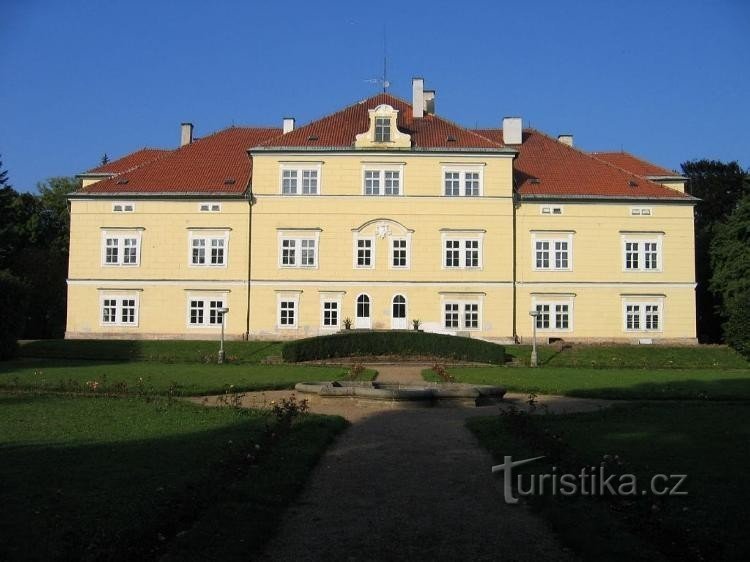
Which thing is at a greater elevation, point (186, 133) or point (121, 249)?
point (186, 133)

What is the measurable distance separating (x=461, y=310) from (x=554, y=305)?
4.87 meters

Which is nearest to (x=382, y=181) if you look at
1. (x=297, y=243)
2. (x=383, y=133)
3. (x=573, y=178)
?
(x=383, y=133)

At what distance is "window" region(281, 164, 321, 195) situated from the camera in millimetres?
38312

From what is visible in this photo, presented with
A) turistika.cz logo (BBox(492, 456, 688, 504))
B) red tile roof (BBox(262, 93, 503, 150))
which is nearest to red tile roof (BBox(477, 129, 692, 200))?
red tile roof (BBox(262, 93, 503, 150))

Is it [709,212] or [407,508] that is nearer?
[407,508]

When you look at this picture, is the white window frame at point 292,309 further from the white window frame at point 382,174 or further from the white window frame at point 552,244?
the white window frame at point 552,244

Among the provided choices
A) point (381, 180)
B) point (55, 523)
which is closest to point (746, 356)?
point (381, 180)

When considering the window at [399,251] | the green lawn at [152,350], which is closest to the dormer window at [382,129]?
the window at [399,251]

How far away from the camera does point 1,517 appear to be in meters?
6.66

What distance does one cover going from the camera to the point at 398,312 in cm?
3803

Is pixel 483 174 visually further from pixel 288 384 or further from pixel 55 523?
pixel 55 523

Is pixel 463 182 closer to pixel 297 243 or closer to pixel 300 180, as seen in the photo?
pixel 300 180

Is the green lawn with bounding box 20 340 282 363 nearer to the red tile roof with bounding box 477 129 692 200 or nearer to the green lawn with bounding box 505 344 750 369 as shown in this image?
the green lawn with bounding box 505 344 750 369

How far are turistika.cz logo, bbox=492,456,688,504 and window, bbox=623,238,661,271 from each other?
32274mm
